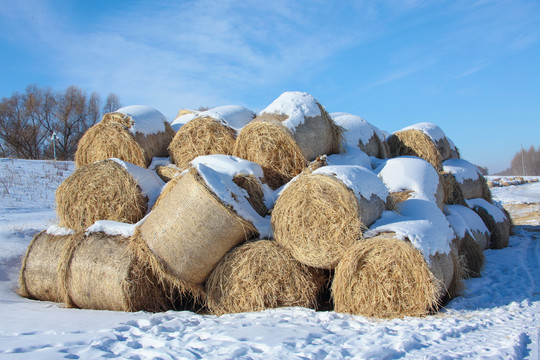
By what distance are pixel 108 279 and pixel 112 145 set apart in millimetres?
2381

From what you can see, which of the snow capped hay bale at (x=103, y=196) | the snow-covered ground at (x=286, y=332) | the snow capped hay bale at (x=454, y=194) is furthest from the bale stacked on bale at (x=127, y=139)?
the snow capped hay bale at (x=454, y=194)

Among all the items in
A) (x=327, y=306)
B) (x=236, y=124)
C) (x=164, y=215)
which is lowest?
(x=327, y=306)

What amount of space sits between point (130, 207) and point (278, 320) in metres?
A: 2.38

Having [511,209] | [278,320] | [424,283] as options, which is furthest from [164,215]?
[511,209]

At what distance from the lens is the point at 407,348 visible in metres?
3.08

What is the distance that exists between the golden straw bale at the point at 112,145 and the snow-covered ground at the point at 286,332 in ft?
7.14

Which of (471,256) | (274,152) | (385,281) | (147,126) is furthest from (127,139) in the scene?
(471,256)

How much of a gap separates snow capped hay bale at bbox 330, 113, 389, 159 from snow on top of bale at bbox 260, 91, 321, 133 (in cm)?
124

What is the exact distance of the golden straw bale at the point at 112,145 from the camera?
247 inches

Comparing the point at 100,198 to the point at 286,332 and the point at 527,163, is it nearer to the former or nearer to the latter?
the point at 286,332

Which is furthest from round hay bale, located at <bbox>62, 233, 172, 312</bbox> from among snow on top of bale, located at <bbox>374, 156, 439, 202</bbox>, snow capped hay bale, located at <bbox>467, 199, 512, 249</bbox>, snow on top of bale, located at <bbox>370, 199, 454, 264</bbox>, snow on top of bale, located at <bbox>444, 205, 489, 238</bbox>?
snow capped hay bale, located at <bbox>467, 199, 512, 249</bbox>

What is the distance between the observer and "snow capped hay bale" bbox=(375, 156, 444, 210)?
5789 mm

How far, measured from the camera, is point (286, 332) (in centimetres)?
347

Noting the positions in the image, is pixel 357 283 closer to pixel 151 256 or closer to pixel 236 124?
pixel 151 256
